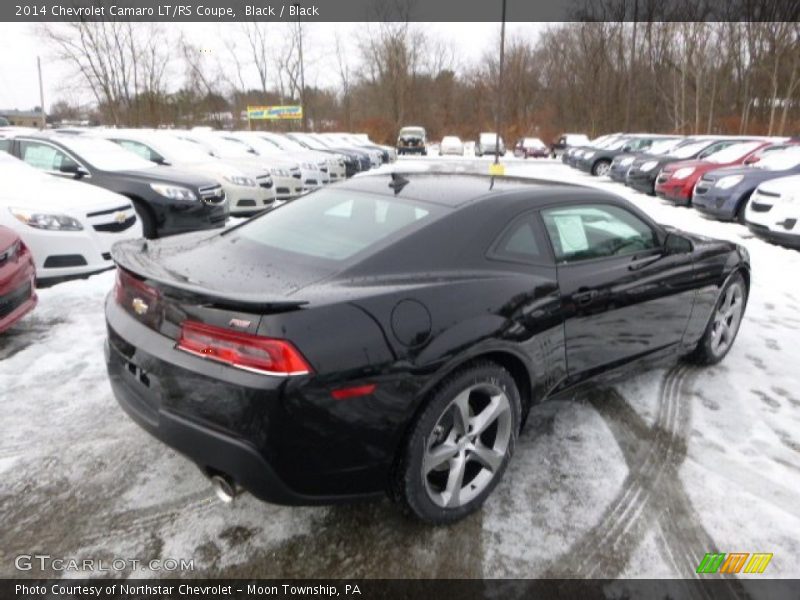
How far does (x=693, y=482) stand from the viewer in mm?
2832

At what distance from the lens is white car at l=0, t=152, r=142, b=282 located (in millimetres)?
5344

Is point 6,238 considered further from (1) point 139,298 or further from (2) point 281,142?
(2) point 281,142

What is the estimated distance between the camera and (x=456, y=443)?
2477mm

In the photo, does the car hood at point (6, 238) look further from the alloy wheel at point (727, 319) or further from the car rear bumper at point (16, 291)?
the alloy wheel at point (727, 319)

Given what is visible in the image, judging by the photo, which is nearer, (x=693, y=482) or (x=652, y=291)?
(x=693, y=482)

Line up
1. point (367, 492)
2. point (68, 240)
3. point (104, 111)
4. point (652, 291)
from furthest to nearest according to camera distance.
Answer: point (104, 111) → point (68, 240) → point (652, 291) → point (367, 492)

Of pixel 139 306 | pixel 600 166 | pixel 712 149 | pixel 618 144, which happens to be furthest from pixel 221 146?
pixel 618 144

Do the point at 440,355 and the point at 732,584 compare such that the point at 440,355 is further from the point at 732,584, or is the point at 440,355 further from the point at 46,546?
the point at 46,546

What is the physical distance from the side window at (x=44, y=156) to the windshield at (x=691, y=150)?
1497cm

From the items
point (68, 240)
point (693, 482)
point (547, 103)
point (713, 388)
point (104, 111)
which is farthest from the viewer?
Answer: point (547, 103)

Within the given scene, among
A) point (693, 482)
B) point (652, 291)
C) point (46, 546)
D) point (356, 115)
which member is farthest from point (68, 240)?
point (356, 115)

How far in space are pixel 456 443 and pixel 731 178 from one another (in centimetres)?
1044

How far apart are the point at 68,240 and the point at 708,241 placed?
18.8 ft

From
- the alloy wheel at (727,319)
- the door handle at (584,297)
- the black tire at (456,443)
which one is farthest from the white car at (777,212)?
the black tire at (456,443)
